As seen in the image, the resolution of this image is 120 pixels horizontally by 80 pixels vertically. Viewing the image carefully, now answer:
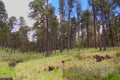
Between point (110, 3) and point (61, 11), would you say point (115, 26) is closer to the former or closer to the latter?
point (110, 3)

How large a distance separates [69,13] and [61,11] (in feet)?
7.09

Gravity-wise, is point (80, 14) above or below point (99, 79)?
above

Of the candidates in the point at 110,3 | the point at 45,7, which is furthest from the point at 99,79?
the point at 110,3

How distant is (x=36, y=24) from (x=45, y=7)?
4.12 m

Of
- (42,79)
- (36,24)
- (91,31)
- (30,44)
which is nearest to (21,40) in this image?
(30,44)

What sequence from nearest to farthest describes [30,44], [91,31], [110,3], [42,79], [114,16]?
[42,79] → [110,3] → [114,16] → [91,31] → [30,44]

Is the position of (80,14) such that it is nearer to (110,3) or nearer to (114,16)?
(114,16)

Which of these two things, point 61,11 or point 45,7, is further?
point 61,11

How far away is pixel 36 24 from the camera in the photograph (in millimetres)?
45094

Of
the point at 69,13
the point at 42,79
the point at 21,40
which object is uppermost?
the point at 69,13

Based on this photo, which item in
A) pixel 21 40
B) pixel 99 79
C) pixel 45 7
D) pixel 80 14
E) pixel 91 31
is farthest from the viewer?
pixel 21 40

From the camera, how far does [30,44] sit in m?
100

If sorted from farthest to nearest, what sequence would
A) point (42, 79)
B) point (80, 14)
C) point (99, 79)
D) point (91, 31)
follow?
point (91, 31), point (80, 14), point (42, 79), point (99, 79)

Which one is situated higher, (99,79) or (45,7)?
(45,7)
